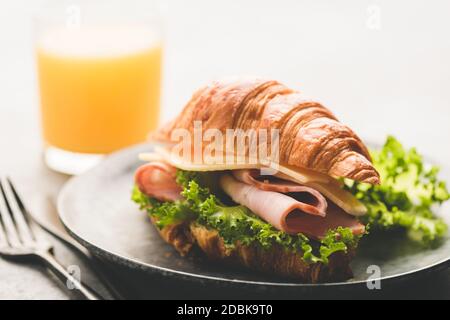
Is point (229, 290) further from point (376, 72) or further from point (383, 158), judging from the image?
point (376, 72)

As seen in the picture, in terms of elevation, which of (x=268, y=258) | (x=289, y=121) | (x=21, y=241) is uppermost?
(x=289, y=121)

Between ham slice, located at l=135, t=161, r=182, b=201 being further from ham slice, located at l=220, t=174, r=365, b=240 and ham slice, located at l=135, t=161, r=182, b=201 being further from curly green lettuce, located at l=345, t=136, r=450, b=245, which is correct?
curly green lettuce, located at l=345, t=136, r=450, b=245

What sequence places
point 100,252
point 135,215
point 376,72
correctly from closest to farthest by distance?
point 100,252
point 135,215
point 376,72

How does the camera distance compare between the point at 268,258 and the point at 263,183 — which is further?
the point at 263,183

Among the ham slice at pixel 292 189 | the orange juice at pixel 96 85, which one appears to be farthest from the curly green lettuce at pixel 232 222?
the orange juice at pixel 96 85

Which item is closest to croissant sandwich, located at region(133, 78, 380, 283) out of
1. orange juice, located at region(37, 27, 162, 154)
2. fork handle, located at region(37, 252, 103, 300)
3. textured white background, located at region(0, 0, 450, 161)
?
fork handle, located at region(37, 252, 103, 300)

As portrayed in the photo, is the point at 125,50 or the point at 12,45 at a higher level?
the point at 125,50

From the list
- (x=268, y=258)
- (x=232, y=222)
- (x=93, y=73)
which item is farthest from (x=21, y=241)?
(x=93, y=73)

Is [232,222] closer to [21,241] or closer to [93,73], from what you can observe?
[21,241]

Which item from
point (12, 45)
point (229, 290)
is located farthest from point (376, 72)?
point (229, 290)
